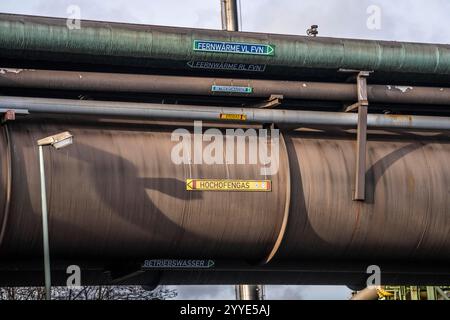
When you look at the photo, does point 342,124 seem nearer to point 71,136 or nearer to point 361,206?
point 361,206

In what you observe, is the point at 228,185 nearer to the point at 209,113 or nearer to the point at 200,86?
the point at 209,113

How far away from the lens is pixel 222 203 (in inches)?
541

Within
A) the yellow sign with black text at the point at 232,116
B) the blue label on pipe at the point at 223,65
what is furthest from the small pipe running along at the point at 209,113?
the blue label on pipe at the point at 223,65

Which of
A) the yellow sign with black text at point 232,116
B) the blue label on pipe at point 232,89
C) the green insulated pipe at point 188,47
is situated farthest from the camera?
the blue label on pipe at point 232,89

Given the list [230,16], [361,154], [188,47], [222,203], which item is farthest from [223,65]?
[230,16]

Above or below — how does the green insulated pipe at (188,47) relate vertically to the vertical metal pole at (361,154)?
above

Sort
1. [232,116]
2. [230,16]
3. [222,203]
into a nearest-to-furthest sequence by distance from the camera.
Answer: [222,203], [232,116], [230,16]

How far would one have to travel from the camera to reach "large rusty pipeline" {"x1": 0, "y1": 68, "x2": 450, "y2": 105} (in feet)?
43.3

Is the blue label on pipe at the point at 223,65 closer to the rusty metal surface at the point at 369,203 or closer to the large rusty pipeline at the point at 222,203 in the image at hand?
the large rusty pipeline at the point at 222,203

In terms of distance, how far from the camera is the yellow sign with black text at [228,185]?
13664 millimetres

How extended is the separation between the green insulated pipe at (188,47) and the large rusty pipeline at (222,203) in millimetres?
1177

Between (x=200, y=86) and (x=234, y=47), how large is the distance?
872 millimetres

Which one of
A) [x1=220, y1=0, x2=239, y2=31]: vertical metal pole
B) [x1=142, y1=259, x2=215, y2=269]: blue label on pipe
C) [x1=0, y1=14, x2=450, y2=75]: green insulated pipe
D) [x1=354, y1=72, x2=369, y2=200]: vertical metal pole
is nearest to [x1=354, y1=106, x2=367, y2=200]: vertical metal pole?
[x1=354, y1=72, x2=369, y2=200]: vertical metal pole

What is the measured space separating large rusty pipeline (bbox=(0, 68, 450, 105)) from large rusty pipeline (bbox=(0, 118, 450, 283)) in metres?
0.64
